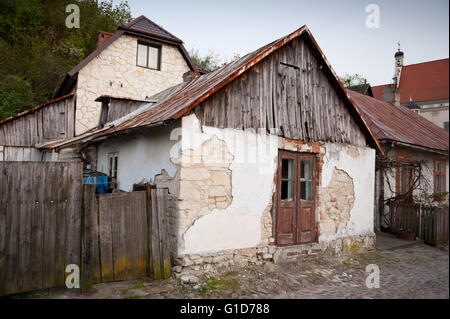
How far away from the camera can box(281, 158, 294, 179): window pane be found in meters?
7.14

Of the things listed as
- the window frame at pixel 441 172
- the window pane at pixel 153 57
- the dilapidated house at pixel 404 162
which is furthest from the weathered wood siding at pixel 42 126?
the window frame at pixel 441 172

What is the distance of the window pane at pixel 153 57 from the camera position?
13.9 meters

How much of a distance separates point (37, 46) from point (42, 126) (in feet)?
26.3

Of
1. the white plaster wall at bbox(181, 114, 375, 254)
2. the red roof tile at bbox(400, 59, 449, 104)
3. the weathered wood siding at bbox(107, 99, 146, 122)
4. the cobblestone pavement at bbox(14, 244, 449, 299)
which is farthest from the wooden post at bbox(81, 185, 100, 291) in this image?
the red roof tile at bbox(400, 59, 449, 104)

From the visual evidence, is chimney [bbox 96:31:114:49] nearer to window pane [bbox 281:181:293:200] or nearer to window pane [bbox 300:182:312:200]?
window pane [bbox 281:181:293:200]

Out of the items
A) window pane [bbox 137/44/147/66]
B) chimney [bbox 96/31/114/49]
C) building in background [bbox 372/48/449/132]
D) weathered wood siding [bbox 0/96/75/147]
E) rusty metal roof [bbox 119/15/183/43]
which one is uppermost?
building in background [bbox 372/48/449/132]

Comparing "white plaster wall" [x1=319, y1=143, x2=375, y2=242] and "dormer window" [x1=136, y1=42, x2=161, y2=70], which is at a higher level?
"dormer window" [x1=136, y1=42, x2=161, y2=70]

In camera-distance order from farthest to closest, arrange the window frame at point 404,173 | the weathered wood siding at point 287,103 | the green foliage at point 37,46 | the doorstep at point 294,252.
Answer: the green foliage at point 37,46 < the window frame at point 404,173 < the doorstep at point 294,252 < the weathered wood siding at point 287,103

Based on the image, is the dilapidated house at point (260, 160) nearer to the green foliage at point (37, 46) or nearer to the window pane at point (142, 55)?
the window pane at point (142, 55)

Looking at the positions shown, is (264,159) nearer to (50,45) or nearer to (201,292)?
(201,292)

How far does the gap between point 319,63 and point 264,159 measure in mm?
2958

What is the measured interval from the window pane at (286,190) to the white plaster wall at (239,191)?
52 cm

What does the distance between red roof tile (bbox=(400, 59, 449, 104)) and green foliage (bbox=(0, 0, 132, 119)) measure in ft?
101

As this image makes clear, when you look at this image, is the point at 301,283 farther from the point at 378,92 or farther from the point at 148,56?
the point at 378,92
